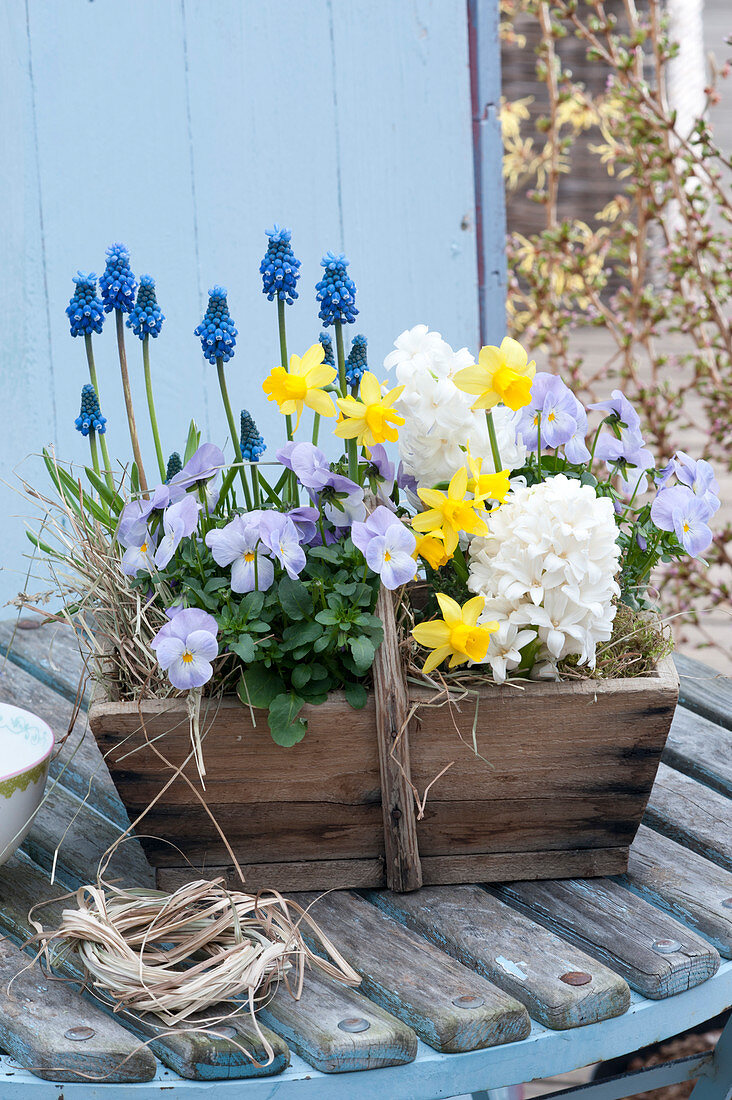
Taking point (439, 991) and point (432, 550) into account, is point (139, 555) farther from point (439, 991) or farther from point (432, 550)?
point (439, 991)

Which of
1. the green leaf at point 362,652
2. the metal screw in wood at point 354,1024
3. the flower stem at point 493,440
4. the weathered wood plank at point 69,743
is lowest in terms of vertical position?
the metal screw in wood at point 354,1024

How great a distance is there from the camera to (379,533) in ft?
2.94

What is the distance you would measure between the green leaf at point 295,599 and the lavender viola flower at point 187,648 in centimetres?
7

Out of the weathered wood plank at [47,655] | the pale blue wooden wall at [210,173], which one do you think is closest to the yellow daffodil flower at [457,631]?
the weathered wood plank at [47,655]

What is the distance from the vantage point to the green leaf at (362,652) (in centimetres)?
89

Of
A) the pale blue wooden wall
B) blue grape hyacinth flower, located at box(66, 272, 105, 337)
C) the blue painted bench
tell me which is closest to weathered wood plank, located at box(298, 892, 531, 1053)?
the blue painted bench

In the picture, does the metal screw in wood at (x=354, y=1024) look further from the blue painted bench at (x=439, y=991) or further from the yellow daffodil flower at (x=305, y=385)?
the yellow daffodil flower at (x=305, y=385)

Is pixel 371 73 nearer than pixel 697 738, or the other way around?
pixel 697 738

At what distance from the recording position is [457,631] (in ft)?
2.88

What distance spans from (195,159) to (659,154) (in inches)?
45.2

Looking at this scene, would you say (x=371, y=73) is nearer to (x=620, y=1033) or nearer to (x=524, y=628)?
(x=524, y=628)

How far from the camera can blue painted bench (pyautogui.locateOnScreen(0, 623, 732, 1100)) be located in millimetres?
773

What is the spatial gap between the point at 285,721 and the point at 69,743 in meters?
0.49

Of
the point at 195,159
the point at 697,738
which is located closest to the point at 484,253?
the point at 195,159
